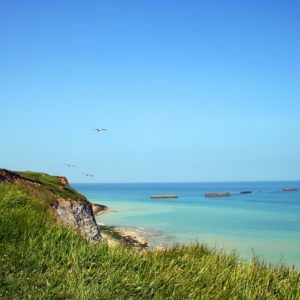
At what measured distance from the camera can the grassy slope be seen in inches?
343

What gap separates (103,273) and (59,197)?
11851mm

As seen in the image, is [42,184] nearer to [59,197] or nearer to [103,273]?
[59,197]

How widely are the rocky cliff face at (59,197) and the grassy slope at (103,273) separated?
18.9 ft

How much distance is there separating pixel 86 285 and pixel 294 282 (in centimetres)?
545

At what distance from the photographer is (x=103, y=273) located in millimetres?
9555

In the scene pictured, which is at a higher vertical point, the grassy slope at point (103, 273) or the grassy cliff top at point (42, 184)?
the grassy cliff top at point (42, 184)

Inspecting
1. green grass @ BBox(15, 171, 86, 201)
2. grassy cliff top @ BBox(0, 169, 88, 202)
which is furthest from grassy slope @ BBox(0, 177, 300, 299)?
green grass @ BBox(15, 171, 86, 201)

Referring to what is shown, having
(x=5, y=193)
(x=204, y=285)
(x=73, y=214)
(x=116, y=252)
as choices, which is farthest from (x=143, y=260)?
(x=73, y=214)

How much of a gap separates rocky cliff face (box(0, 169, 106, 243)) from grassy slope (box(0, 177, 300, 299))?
18.9ft

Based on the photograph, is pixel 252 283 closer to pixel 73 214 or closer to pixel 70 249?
pixel 70 249

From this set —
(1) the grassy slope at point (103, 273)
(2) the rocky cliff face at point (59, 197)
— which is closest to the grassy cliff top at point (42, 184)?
(2) the rocky cliff face at point (59, 197)

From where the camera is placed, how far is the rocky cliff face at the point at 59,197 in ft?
59.1

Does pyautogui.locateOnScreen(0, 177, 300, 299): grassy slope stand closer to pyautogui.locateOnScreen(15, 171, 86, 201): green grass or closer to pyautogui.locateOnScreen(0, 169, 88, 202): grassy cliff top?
pyautogui.locateOnScreen(0, 169, 88, 202): grassy cliff top

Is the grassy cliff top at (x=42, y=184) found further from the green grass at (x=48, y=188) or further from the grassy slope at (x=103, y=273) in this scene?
the grassy slope at (x=103, y=273)
